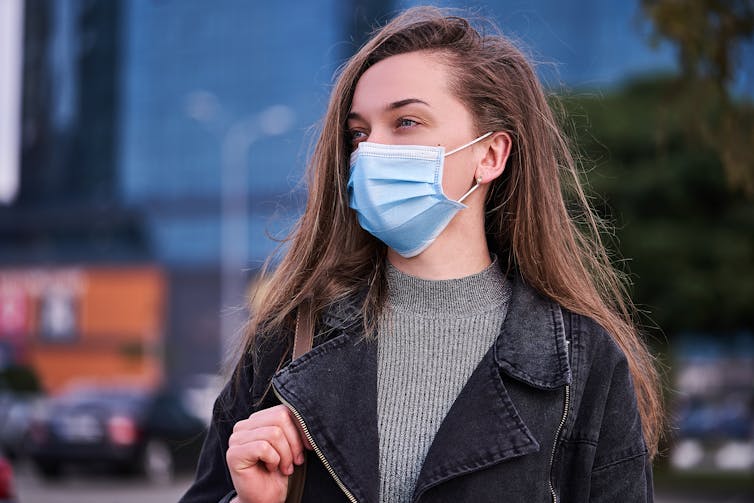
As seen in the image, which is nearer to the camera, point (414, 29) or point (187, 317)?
point (414, 29)

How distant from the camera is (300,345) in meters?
2.48

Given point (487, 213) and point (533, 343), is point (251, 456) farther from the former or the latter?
point (487, 213)

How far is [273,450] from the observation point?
2.25 metres

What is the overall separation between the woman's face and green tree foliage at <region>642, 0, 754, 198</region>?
12.7ft

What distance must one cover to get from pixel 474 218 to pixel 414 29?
484 mm

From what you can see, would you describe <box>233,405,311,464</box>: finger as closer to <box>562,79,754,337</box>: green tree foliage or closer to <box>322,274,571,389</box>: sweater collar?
<box>322,274,571,389</box>: sweater collar

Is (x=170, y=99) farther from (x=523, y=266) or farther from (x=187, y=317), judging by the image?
(x=523, y=266)

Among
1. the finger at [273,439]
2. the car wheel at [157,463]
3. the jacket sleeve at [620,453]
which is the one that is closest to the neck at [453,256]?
the jacket sleeve at [620,453]

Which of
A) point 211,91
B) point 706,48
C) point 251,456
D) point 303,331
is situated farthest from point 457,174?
point 211,91

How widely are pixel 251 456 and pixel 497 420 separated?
20.9 inches

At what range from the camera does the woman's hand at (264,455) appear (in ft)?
7.37

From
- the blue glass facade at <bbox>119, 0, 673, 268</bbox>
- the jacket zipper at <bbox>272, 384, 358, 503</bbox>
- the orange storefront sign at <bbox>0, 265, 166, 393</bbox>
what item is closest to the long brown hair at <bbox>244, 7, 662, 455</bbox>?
the jacket zipper at <bbox>272, 384, 358, 503</bbox>

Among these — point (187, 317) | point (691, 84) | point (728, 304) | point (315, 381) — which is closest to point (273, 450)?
point (315, 381)

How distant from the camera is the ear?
264 cm
